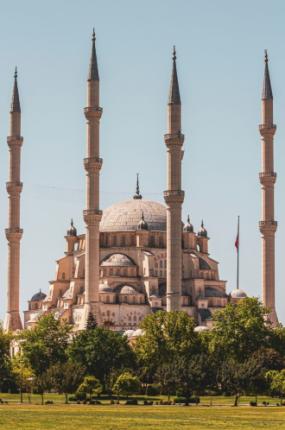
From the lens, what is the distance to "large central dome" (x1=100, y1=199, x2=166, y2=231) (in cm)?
13962

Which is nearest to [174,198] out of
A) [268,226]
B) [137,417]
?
[268,226]

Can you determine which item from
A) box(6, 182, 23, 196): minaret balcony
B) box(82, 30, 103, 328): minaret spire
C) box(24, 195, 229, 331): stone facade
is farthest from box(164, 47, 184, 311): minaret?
box(24, 195, 229, 331): stone facade

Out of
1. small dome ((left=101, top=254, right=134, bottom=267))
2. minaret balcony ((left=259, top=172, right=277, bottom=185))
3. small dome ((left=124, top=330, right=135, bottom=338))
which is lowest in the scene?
small dome ((left=124, top=330, right=135, bottom=338))

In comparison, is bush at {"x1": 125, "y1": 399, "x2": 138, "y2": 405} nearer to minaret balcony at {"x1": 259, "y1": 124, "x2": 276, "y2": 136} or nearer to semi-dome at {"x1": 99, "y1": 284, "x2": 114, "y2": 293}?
minaret balcony at {"x1": 259, "y1": 124, "x2": 276, "y2": 136}

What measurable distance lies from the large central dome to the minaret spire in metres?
29.5

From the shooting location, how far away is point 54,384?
8856 centimetres

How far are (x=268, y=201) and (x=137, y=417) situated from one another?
49.1 metres

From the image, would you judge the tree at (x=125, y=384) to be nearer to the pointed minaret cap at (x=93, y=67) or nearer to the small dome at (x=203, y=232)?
the pointed minaret cap at (x=93, y=67)

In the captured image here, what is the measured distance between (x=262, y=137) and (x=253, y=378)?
30719mm

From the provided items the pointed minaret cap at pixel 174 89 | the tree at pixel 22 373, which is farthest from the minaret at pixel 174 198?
the tree at pixel 22 373

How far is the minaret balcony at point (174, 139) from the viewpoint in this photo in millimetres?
106000

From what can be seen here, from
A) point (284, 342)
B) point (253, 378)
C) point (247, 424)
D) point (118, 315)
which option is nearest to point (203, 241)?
point (118, 315)

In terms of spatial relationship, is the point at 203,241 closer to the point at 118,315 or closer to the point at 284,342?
the point at 118,315

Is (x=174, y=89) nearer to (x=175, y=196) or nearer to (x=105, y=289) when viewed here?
(x=175, y=196)
